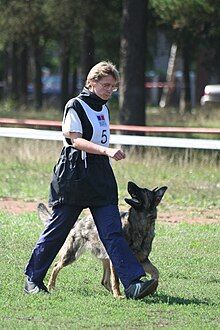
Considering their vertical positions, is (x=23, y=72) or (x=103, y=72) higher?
(x=103, y=72)

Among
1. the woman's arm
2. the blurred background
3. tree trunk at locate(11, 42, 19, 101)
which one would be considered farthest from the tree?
the woman's arm

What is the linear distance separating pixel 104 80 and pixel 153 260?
2.74 m

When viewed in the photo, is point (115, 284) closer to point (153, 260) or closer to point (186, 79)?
point (153, 260)

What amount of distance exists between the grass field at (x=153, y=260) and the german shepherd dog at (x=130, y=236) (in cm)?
18

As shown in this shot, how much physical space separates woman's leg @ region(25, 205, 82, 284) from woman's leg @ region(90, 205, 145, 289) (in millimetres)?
241

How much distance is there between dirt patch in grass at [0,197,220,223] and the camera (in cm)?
1318

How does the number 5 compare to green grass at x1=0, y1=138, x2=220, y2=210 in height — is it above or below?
above

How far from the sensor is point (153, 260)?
10.0m

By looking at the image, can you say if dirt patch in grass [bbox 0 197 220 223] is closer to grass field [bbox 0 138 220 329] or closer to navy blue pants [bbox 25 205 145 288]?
grass field [bbox 0 138 220 329]

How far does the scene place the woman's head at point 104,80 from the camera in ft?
25.7

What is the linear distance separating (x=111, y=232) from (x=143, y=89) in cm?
1517

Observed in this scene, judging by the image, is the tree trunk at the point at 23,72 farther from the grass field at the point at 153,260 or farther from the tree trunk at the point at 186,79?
the grass field at the point at 153,260

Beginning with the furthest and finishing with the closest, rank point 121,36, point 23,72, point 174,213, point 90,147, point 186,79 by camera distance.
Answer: point 23,72, point 186,79, point 121,36, point 174,213, point 90,147

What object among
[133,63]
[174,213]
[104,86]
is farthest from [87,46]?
[104,86]
